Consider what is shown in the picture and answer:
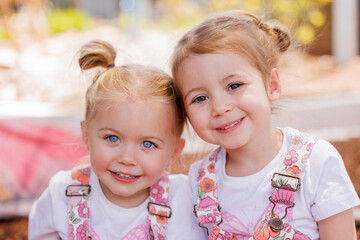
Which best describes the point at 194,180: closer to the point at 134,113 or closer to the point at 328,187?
the point at 134,113

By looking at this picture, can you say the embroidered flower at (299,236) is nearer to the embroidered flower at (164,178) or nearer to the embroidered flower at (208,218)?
the embroidered flower at (208,218)

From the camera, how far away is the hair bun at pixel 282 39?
2264 mm

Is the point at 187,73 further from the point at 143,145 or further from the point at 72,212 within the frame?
the point at 72,212

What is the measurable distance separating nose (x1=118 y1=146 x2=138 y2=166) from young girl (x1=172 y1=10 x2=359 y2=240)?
30cm

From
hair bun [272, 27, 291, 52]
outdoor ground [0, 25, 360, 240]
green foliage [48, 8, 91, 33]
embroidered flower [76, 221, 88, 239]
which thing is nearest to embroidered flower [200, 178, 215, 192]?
embroidered flower [76, 221, 88, 239]

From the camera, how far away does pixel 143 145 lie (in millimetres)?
2125

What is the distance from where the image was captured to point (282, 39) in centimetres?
229

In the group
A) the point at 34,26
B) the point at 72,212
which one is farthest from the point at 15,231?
the point at 34,26

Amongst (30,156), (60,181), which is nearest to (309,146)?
(60,181)

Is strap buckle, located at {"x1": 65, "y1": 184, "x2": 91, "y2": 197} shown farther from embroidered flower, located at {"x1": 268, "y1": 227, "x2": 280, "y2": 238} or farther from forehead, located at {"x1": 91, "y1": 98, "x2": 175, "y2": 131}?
embroidered flower, located at {"x1": 268, "y1": 227, "x2": 280, "y2": 238}

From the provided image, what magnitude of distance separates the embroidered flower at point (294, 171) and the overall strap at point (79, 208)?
37.1 inches

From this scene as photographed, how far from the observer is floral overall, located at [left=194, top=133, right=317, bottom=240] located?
2006 mm

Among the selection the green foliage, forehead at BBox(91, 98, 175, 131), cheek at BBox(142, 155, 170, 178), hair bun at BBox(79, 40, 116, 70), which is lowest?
cheek at BBox(142, 155, 170, 178)

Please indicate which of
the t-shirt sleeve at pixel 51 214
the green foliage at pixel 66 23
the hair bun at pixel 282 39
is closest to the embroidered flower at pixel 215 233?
the t-shirt sleeve at pixel 51 214
